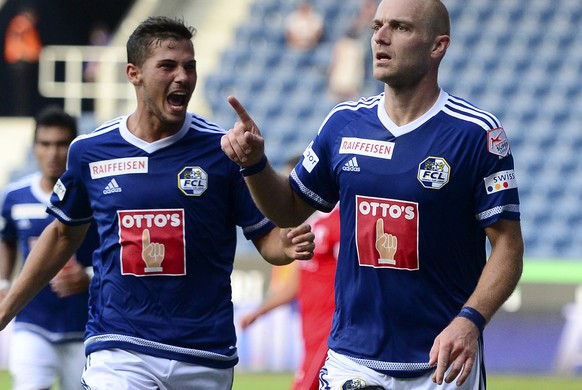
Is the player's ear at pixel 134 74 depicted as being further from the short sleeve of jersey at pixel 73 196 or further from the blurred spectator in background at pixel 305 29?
the blurred spectator in background at pixel 305 29

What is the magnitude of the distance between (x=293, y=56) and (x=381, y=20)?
47.3 feet

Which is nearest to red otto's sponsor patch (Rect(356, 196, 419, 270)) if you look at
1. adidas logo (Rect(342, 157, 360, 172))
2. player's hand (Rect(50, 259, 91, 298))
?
adidas logo (Rect(342, 157, 360, 172))

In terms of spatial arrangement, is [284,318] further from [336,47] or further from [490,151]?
[490,151]

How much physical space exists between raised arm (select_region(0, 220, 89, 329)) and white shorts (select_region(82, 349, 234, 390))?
1.94ft

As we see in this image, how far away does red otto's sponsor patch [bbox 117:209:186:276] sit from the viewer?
18.9 feet

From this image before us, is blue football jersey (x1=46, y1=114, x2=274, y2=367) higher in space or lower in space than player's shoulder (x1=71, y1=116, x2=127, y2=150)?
lower

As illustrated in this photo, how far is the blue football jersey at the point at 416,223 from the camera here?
201 inches

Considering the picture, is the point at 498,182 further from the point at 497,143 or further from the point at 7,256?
the point at 7,256

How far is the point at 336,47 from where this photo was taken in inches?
729

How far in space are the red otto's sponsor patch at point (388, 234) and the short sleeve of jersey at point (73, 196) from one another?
1.61 metres

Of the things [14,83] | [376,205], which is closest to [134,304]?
[376,205]

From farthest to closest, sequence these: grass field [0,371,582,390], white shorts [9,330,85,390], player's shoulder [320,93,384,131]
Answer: grass field [0,371,582,390] < white shorts [9,330,85,390] < player's shoulder [320,93,384,131]

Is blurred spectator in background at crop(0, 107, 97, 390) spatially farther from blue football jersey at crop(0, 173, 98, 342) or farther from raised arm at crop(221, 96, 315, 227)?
raised arm at crop(221, 96, 315, 227)

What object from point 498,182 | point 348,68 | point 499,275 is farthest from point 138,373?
point 348,68
